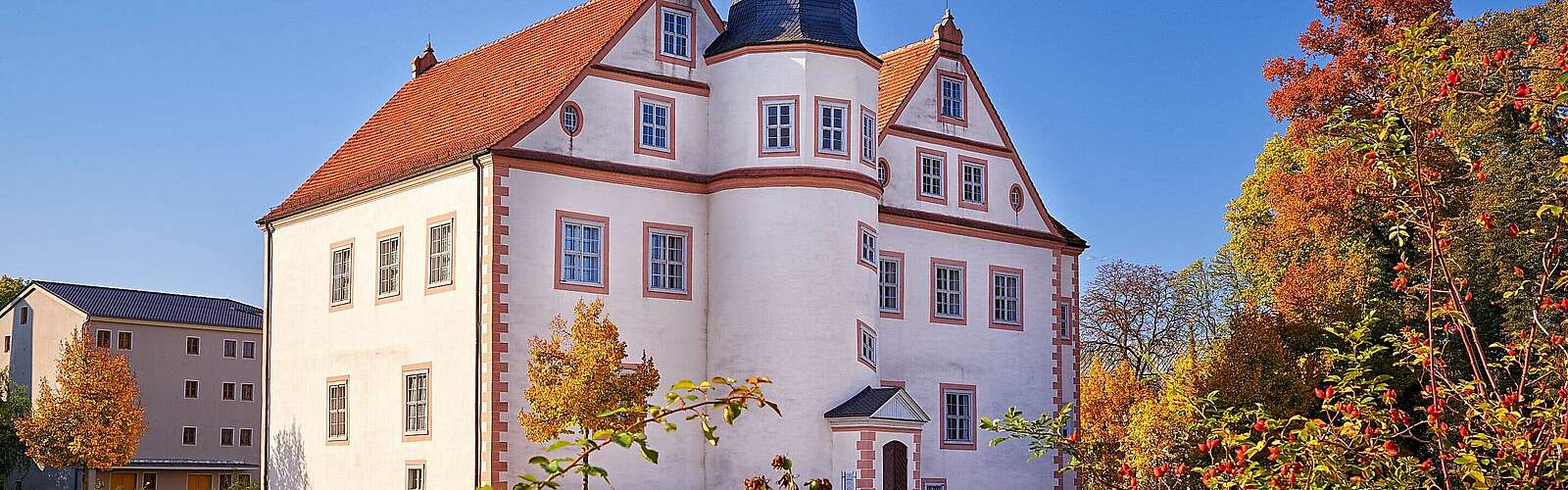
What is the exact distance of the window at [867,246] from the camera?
3600 centimetres

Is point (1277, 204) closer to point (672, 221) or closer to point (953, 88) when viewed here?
point (953, 88)

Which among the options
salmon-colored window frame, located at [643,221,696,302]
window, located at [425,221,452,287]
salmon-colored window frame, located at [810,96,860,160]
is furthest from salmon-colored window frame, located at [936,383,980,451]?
window, located at [425,221,452,287]

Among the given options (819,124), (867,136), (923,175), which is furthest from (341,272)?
(923,175)

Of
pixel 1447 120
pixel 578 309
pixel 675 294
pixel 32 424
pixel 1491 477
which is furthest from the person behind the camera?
pixel 32 424

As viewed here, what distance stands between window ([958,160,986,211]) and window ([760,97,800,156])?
708cm

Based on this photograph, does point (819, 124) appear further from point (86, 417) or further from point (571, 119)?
point (86, 417)

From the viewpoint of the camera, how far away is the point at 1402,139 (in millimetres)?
9383

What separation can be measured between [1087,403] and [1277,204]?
261 inches

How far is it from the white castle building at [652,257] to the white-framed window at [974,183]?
1.75m

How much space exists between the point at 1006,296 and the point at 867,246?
628cm

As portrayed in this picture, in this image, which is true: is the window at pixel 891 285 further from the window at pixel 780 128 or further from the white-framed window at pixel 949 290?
the window at pixel 780 128

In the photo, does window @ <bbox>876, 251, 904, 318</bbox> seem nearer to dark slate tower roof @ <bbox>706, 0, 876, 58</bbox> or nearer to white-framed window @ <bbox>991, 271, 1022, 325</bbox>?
white-framed window @ <bbox>991, 271, 1022, 325</bbox>

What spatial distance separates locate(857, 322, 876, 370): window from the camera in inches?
1399

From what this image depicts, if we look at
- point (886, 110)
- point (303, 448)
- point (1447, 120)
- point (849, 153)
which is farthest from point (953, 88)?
point (303, 448)
